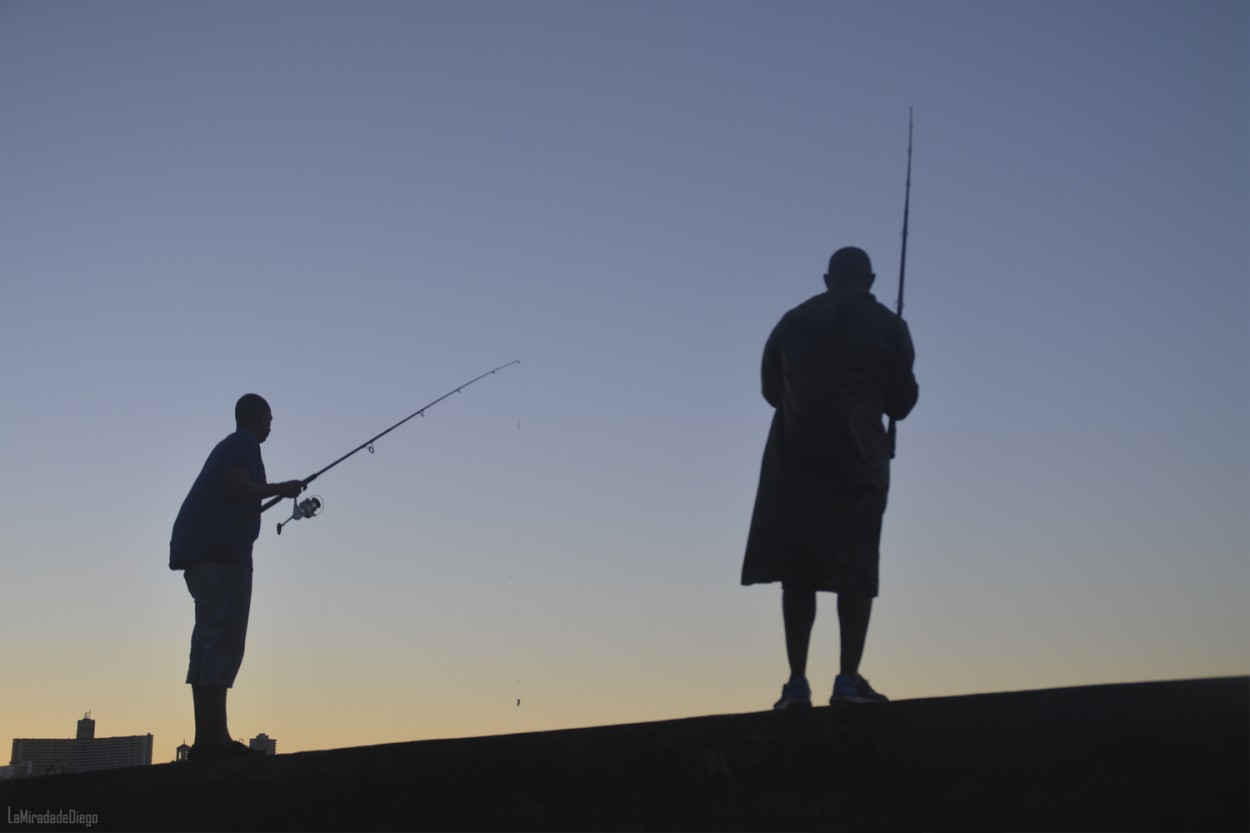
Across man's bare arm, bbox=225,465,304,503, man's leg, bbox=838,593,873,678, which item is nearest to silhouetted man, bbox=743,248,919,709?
man's leg, bbox=838,593,873,678

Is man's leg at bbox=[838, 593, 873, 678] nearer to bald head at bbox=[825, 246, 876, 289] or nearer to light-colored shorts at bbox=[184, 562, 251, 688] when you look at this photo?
bald head at bbox=[825, 246, 876, 289]

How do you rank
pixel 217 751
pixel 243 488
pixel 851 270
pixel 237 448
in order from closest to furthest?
1. pixel 851 270
2. pixel 217 751
3. pixel 243 488
4. pixel 237 448

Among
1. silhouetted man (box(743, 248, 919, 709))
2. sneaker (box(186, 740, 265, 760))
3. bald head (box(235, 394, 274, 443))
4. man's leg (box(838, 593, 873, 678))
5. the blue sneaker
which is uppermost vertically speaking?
bald head (box(235, 394, 274, 443))

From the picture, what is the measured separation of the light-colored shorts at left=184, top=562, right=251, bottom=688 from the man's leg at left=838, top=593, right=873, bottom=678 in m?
2.78

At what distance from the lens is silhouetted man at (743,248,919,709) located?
5047mm

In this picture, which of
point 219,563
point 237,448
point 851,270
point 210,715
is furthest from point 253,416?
point 851,270

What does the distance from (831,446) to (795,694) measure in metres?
0.88

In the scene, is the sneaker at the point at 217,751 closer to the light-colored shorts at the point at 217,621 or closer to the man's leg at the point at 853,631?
the light-colored shorts at the point at 217,621

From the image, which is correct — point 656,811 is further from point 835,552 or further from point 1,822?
point 1,822

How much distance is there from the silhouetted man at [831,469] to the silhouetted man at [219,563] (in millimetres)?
2434

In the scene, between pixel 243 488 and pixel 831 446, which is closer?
pixel 831 446

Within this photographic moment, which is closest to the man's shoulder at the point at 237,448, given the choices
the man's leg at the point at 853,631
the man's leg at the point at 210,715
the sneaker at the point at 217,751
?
the man's leg at the point at 210,715

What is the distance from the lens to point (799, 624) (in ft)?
16.9

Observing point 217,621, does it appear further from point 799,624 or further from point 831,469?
point 831,469
